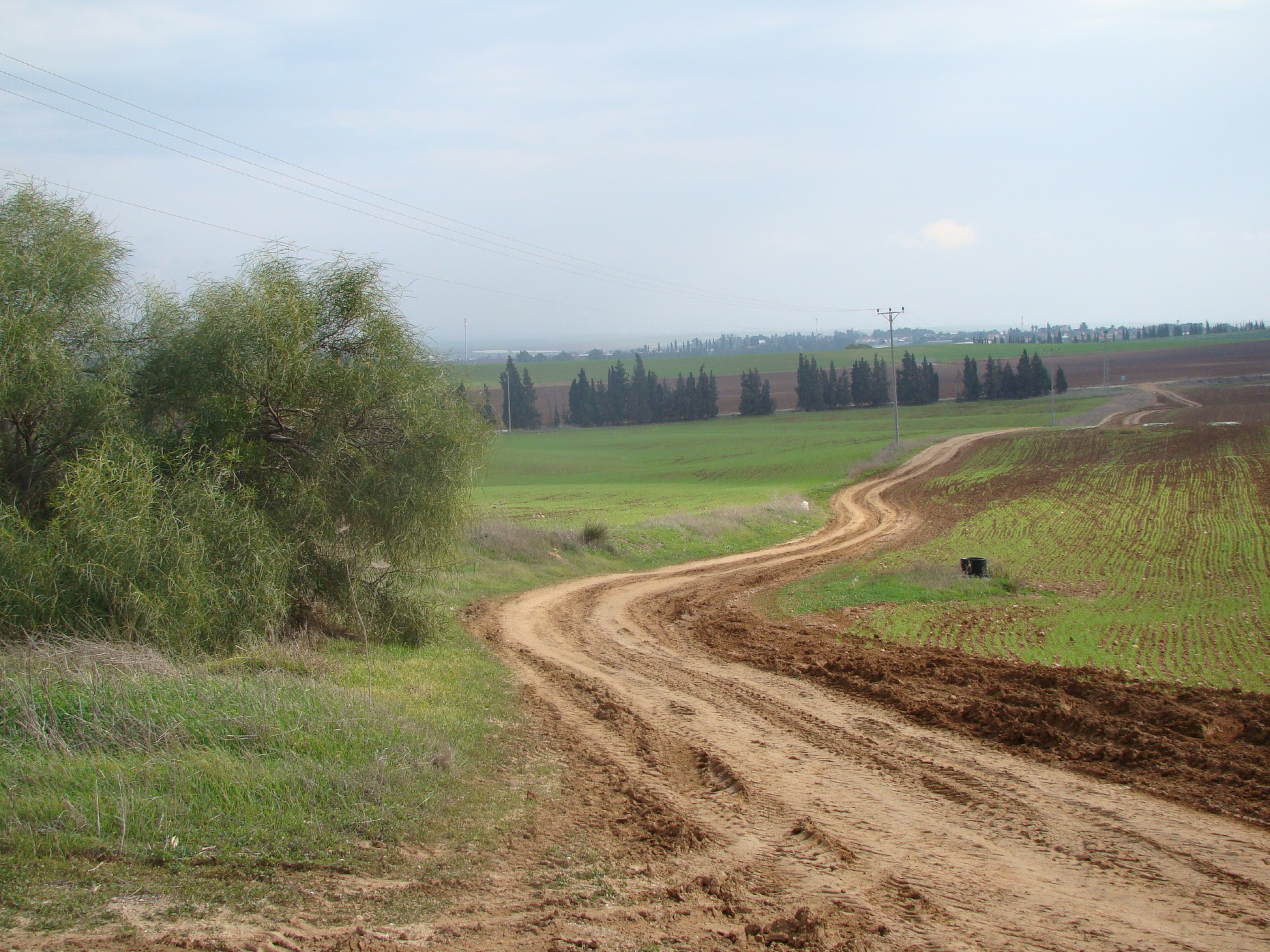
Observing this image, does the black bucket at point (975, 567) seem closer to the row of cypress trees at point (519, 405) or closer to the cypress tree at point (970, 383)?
the row of cypress trees at point (519, 405)

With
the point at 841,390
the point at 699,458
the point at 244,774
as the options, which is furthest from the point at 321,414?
the point at 841,390

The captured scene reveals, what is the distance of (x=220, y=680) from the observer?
33.6ft

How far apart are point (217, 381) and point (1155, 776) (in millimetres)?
14386

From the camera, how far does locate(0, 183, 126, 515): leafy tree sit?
1322 centimetres

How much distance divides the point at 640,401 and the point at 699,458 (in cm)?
5970

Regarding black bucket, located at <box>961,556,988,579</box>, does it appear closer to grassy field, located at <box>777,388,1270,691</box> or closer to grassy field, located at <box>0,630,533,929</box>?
grassy field, located at <box>777,388,1270,691</box>

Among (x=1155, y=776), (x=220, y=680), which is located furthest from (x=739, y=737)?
(x=220, y=680)

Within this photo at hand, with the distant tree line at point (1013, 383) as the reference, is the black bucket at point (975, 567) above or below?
below

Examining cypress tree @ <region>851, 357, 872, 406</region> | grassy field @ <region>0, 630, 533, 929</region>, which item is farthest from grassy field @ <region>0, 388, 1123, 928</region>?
cypress tree @ <region>851, 357, 872, 406</region>

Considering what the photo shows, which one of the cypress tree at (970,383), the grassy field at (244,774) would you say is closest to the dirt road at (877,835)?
the grassy field at (244,774)

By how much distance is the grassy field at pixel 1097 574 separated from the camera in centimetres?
1579

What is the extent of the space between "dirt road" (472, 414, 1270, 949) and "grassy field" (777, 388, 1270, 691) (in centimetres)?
551

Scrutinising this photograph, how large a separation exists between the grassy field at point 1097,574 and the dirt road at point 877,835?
Result: 551 cm

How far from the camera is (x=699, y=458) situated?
79062 millimetres
